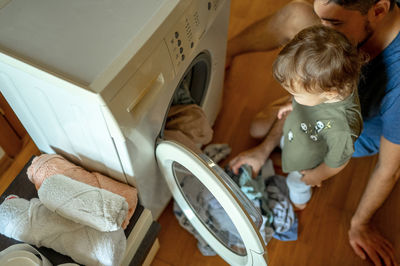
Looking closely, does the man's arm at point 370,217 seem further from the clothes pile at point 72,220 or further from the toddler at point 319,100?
the clothes pile at point 72,220

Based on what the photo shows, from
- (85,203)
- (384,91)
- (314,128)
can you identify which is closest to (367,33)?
(384,91)

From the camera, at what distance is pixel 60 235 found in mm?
905

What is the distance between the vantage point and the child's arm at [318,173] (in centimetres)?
119

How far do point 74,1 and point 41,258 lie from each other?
0.62m

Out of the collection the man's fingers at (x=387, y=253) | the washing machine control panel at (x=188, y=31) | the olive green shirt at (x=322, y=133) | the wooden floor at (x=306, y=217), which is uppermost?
the washing machine control panel at (x=188, y=31)

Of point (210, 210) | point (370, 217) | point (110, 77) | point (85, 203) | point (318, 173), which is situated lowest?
point (370, 217)

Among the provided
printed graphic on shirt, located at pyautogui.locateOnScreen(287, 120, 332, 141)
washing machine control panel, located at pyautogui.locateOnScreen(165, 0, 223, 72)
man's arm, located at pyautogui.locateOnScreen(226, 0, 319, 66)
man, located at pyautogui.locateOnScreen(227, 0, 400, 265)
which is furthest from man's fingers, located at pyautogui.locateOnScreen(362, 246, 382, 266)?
washing machine control panel, located at pyautogui.locateOnScreen(165, 0, 223, 72)

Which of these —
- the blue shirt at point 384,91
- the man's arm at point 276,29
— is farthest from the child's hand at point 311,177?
the man's arm at point 276,29

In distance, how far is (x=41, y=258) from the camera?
2.90ft

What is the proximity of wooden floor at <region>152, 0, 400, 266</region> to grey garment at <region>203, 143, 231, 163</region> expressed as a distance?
6 centimetres

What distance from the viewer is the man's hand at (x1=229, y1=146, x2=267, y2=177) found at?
56.7 inches

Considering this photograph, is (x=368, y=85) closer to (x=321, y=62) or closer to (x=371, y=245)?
(x=321, y=62)

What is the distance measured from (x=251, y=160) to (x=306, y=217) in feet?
1.02

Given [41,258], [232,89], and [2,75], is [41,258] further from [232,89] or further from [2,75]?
[232,89]
